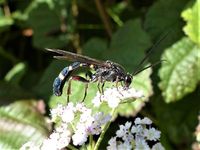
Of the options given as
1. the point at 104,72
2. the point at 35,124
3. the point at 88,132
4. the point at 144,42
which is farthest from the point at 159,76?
the point at 88,132

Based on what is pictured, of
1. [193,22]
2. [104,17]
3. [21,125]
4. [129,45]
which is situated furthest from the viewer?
[104,17]

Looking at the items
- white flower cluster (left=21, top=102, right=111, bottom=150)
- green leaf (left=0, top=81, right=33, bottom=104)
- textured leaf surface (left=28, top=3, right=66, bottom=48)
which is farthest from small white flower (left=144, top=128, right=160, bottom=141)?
textured leaf surface (left=28, top=3, right=66, bottom=48)

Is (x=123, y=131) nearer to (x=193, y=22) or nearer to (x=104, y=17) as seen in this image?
(x=193, y=22)

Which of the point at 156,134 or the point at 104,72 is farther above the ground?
the point at 104,72

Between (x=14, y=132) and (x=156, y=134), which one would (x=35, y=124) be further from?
(x=156, y=134)

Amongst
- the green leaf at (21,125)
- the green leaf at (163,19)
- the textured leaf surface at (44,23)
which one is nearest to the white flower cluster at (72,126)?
the green leaf at (21,125)

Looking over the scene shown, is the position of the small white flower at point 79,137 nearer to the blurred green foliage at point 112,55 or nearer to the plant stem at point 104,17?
the blurred green foliage at point 112,55

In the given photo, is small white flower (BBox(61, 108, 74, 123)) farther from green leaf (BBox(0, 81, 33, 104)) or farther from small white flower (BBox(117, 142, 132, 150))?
green leaf (BBox(0, 81, 33, 104))

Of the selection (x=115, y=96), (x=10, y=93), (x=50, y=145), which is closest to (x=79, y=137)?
(x=50, y=145)
